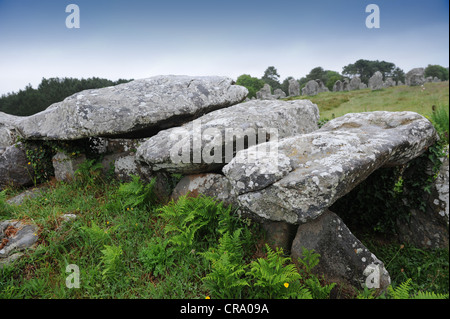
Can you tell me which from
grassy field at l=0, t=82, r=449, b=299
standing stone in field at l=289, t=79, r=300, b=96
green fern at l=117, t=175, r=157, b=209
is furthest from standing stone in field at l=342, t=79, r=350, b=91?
green fern at l=117, t=175, r=157, b=209

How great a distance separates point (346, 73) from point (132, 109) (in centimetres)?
7678

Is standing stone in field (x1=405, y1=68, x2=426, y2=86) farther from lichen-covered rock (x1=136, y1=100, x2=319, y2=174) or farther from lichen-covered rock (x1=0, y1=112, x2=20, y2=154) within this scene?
lichen-covered rock (x1=0, y1=112, x2=20, y2=154)

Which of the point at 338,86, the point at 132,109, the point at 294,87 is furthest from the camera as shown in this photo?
the point at 338,86

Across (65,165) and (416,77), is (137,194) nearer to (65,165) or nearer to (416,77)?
(65,165)

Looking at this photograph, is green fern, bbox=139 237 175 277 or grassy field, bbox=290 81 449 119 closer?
green fern, bbox=139 237 175 277

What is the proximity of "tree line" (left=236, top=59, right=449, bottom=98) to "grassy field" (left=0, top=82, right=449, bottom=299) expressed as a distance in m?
41.2

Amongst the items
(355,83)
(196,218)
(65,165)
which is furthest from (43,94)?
(355,83)

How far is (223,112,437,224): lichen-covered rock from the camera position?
3381mm

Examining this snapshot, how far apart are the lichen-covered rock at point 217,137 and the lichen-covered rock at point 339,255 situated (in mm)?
2096

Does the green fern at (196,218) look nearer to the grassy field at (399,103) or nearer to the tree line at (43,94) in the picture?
the grassy field at (399,103)

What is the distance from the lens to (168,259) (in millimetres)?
4000

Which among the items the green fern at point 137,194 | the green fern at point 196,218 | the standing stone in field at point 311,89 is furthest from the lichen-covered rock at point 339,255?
the standing stone in field at point 311,89
